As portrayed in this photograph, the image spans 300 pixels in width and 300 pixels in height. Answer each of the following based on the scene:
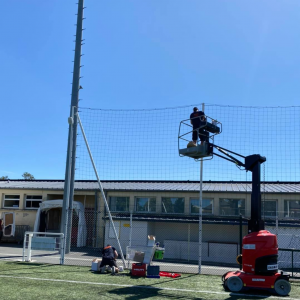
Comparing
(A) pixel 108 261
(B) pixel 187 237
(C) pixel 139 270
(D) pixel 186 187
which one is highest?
(D) pixel 186 187

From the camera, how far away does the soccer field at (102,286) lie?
8602mm

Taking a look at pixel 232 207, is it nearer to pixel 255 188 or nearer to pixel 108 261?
pixel 108 261

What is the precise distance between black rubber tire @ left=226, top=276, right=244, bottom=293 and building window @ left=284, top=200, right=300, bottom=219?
13045mm

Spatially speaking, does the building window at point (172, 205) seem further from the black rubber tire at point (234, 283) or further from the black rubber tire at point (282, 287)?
the black rubber tire at point (282, 287)

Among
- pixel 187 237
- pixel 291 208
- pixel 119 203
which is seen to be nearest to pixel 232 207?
pixel 291 208

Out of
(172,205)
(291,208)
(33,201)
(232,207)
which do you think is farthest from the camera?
(33,201)

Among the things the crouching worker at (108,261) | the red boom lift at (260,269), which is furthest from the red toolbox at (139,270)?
the red boom lift at (260,269)

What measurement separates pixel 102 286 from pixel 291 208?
48.2ft

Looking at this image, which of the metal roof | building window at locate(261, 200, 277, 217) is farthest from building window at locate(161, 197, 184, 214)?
building window at locate(261, 200, 277, 217)

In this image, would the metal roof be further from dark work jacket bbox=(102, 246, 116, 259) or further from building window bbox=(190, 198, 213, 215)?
dark work jacket bbox=(102, 246, 116, 259)

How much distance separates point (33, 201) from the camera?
26.3 meters

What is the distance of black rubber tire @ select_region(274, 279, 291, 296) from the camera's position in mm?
8742

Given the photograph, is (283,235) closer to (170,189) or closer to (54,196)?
(170,189)

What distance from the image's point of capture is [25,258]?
1527 centimetres
